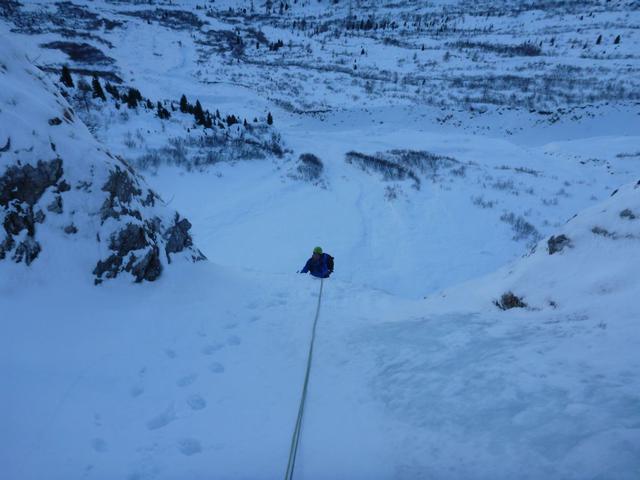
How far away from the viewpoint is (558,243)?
19.0ft

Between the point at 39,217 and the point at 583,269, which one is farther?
the point at 583,269

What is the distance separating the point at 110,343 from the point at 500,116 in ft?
106

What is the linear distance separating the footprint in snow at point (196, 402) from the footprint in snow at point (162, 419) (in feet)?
0.55

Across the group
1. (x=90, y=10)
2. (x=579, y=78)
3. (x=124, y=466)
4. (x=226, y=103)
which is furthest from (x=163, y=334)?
(x=90, y=10)

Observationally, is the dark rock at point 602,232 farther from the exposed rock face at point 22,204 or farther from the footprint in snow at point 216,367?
the exposed rock face at point 22,204

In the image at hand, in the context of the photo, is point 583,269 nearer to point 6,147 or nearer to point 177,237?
point 177,237

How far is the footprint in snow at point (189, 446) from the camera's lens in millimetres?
3029

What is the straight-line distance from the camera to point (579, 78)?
117 ft

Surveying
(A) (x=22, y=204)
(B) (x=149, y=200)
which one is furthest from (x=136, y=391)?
(B) (x=149, y=200)

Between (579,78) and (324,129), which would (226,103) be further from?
(579,78)

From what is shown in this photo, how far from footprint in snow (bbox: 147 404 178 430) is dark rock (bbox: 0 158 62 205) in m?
3.02

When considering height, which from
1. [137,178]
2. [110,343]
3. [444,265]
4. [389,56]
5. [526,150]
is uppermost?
[389,56]

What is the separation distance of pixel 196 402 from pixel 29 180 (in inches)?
131

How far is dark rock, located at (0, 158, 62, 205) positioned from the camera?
162 inches
